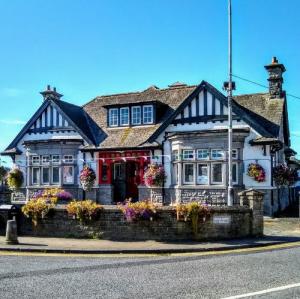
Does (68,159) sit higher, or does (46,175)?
(68,159)

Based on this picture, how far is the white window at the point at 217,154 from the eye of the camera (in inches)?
891

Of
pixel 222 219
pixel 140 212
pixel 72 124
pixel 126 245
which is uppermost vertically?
pixel 72 124

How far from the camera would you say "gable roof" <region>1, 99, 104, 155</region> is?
87.2 ft

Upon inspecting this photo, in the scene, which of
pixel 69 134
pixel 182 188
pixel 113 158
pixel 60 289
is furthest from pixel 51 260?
pixel 69 134

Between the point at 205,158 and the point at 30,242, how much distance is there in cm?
1107

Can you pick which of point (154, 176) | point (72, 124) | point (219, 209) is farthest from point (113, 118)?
point (219, 209)

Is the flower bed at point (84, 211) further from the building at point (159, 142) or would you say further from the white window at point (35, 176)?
the white window at point (35, 176)

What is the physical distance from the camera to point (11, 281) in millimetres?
8641

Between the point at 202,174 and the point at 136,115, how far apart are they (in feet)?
19.3

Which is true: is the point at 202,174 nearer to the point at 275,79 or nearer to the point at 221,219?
the point at 275,79

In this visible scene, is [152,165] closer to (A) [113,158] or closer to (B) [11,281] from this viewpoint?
(A) [113,158]

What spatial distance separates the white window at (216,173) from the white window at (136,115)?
19.1 feet

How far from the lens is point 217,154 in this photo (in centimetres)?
2278

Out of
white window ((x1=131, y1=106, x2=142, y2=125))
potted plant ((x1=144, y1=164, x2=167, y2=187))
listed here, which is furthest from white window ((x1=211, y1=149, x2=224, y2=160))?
white window ((x1=131, y1=106, x2=142, y2=125))
